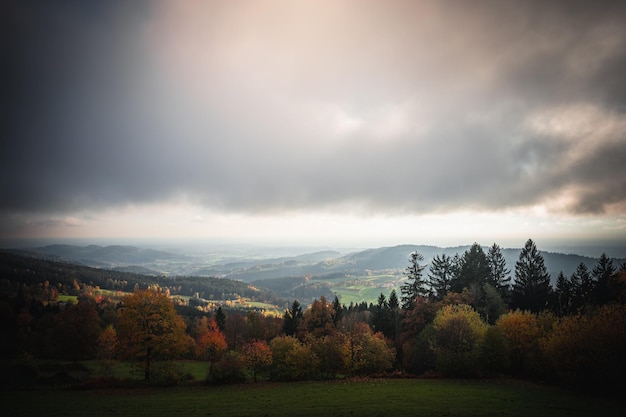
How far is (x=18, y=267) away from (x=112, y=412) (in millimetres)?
166397

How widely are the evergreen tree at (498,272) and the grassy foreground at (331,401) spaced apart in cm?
2486

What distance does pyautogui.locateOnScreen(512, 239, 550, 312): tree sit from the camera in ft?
162

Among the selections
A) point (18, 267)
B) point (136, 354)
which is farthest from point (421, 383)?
point (18, 267)

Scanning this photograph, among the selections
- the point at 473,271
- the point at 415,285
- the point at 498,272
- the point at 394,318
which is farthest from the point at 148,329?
the point at 498,272

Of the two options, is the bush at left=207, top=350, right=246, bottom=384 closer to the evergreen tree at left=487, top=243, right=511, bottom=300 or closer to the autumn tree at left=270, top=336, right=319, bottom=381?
the autumn tree at left=270, top=336, right=319, bottom=381

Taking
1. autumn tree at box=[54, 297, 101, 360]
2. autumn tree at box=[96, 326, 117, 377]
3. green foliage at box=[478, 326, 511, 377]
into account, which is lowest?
autumn tree at box=[54, 297, 101, 360]

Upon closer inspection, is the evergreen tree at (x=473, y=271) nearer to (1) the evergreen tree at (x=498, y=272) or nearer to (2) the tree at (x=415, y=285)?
(1) the evergreen tree at (x=498, y=272)

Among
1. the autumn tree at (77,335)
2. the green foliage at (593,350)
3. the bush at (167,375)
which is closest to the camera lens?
the green foliage at (593,350)

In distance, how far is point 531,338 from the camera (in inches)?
1410

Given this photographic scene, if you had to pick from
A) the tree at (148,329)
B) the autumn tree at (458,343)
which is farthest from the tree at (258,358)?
the autumn tree at (458,343)

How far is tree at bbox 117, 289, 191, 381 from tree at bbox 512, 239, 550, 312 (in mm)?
54266

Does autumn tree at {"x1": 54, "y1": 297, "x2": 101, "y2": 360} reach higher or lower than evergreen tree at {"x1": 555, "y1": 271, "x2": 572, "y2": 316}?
lower

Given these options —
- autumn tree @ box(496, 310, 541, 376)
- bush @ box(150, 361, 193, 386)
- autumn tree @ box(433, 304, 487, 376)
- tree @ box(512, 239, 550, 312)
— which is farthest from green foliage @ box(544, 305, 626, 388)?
bush @ box(150, 361, 193, 386)

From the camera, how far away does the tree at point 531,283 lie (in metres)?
49.2
